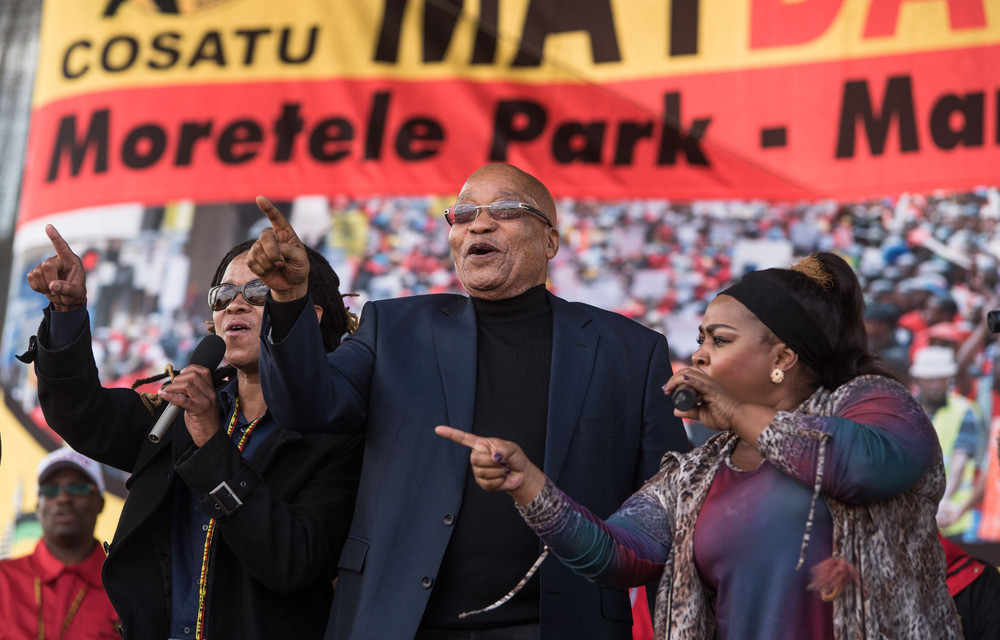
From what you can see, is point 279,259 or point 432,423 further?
point 432,423

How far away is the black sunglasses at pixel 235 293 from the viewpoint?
3098 mm

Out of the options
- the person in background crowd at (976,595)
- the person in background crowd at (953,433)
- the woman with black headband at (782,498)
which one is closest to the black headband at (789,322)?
the woman with black headband at (782,498)

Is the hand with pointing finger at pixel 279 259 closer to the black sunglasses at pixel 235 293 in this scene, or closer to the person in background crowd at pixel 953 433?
the black sunglasses at pixel 235 293

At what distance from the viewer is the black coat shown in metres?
2.76

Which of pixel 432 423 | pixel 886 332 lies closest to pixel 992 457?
pixel 886 332

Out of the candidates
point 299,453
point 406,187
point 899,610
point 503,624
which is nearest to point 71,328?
point 299,453

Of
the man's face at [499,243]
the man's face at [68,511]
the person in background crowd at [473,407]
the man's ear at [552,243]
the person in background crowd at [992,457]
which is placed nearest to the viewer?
the person in background crowd at [473,407]

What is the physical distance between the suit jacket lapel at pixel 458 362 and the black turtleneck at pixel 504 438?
0.10 feet

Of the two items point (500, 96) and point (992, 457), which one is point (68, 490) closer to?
point (500, 96)

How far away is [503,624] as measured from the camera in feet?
8.41

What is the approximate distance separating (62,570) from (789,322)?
3.45m

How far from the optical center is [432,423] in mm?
2725

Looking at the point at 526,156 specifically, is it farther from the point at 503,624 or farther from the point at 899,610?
the point at 899,610

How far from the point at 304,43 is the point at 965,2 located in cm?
306
